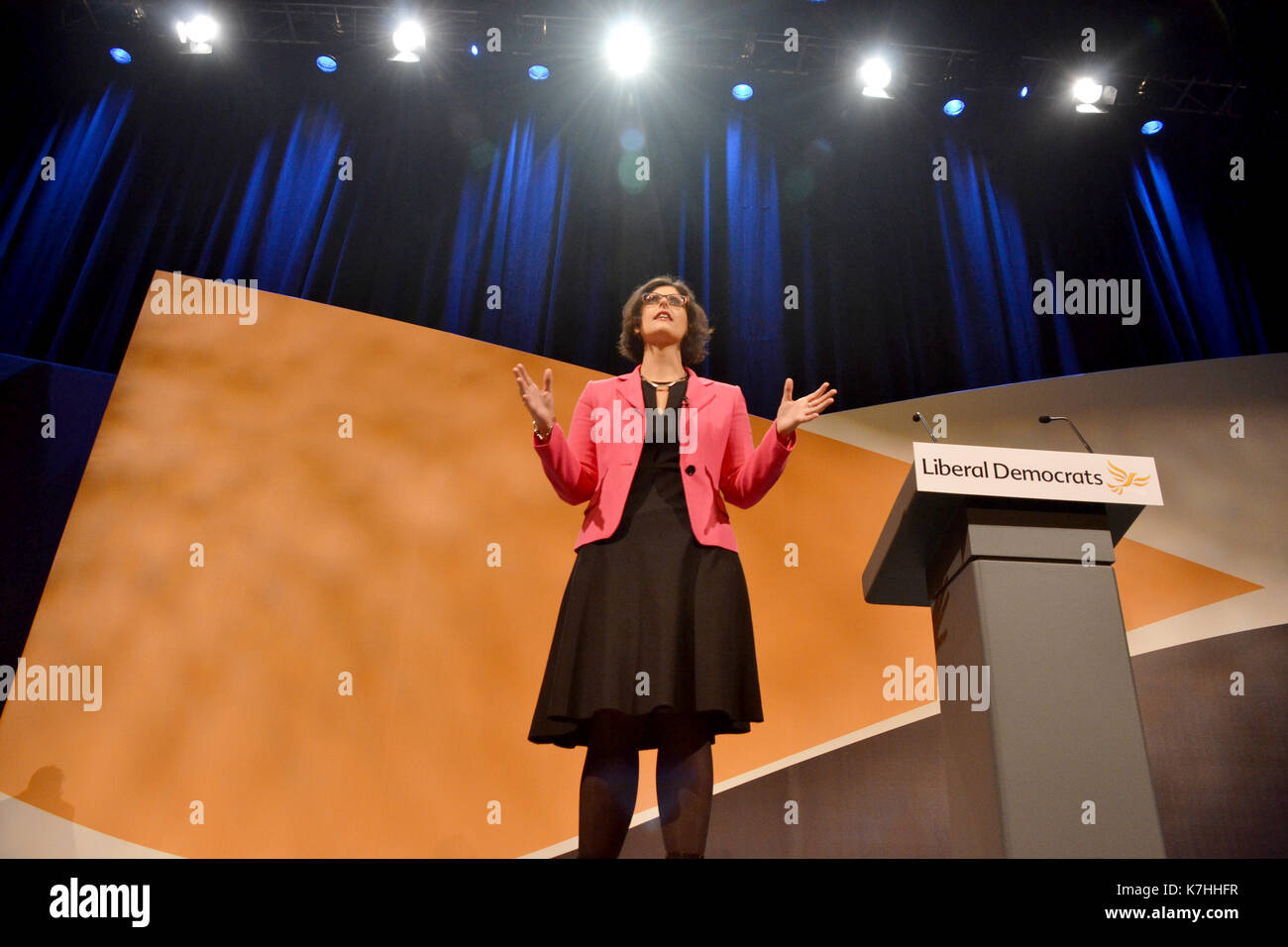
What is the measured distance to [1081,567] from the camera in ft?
5.42

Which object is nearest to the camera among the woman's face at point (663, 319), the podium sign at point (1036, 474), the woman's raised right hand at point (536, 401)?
the podium sign at point (1036, 474)

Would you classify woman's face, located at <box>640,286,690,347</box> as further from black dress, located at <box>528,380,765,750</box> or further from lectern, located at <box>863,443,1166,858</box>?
lectern, located at <box>863,443,1166,858</box>

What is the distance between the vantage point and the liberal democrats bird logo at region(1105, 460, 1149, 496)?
1.68 metres

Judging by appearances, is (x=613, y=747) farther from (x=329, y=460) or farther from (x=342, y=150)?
(x=342, y=150)

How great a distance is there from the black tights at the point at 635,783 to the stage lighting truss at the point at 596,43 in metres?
3.85

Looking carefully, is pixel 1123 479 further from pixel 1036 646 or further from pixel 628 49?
pixel 628 49

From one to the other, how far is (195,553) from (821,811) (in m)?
2.49

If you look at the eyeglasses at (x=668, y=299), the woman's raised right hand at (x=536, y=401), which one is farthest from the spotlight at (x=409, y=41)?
the woman's raised right hand at (x=536, y=401)

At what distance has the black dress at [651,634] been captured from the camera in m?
→ 1.77

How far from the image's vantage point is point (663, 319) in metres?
2.27

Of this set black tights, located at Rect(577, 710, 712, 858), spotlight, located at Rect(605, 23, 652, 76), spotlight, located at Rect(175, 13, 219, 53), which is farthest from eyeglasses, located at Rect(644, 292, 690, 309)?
spotlight, located at Rect(175, 13, 219, 53)

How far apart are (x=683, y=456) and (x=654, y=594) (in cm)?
35

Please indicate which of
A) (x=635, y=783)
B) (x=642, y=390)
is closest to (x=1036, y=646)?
→ (x=635, y=783)

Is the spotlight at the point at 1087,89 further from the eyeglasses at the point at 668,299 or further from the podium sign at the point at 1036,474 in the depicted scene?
the podium sign at the point at 1036,474
